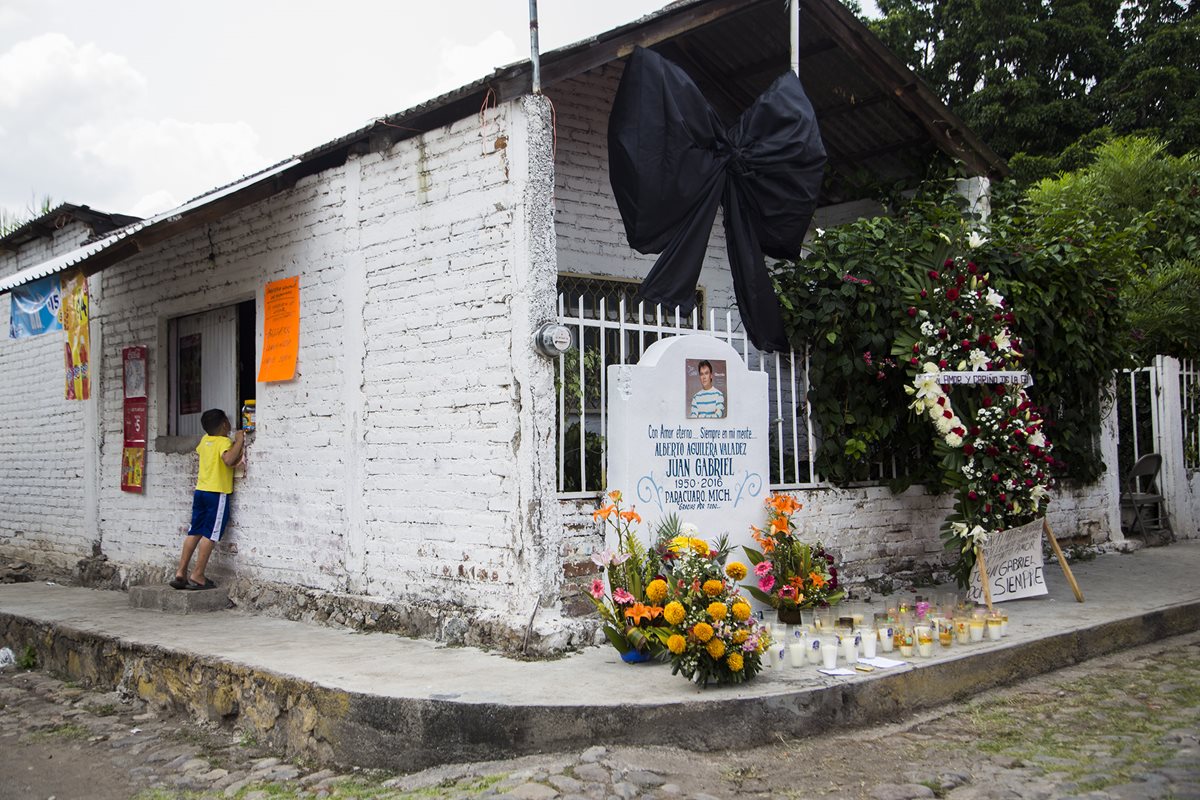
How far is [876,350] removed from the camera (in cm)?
782

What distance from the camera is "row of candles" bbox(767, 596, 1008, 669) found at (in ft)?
18.5

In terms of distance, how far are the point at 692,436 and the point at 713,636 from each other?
5.71ft

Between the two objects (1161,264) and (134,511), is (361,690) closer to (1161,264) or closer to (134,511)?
(134,511)

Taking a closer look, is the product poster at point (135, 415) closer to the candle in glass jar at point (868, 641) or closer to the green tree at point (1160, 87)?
the candle in glass jar at point (868, 641)

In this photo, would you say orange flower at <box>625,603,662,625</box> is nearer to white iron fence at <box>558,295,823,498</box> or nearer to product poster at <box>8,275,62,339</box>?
white iron fence at <box>558,295,823,498</box>

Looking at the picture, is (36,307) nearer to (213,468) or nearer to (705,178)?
(213,468)

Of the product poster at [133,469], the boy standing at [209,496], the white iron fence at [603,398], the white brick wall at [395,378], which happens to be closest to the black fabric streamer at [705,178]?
the white iron fence at [603,398]

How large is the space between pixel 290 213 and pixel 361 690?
4206mm

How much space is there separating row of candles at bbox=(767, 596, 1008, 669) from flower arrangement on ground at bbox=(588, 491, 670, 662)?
65 centimetres

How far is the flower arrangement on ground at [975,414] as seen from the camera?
729cm

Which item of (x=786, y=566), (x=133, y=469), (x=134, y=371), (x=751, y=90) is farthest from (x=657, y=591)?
(x=134, y=371)

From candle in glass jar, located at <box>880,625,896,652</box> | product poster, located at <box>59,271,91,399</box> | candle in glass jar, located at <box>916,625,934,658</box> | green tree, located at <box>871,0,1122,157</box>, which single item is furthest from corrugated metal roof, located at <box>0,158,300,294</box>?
green tree, located at <box>871,0,1122,157</box>

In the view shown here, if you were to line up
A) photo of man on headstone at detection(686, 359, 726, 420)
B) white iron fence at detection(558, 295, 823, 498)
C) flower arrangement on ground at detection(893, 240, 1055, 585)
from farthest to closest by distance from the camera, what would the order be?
flower arrangement on ground at detection(893, 240, 1055, 585)
photo of man on headstone at detection(686, 359, 726, 420)
white iron fence at detection(558, 295, 823, 498)

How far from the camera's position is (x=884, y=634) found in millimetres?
5922
